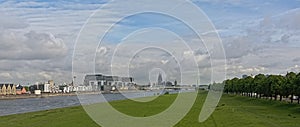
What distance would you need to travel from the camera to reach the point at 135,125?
Result: 40062mm

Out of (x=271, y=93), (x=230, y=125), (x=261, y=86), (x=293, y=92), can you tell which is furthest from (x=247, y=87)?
(x=230, y=125)

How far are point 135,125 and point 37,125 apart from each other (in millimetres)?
11025

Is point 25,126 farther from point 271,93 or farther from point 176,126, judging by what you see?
point 271,93

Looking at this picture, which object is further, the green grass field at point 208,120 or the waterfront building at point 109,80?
the waterfront building at point 109,80

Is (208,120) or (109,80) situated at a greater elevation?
(109,80)

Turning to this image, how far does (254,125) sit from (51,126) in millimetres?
18653

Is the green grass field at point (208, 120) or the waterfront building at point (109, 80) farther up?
the waterfront building at point (109, 80)

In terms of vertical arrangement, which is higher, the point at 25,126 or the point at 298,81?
the point at 298,81

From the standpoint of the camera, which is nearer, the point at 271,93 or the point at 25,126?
the point at 25,126

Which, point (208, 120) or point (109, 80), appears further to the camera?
point (109, 80)

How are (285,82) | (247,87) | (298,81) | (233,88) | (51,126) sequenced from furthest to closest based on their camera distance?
(233,88) → (247,87) → (285,82) → (298,81) → (51,126)

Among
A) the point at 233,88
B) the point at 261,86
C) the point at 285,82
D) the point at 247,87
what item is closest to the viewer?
the point at 285,82

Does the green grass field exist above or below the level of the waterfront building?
below

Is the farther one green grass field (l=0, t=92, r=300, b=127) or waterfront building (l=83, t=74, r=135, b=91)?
waterfront building (l=83, t=74, r=135, b=91)
